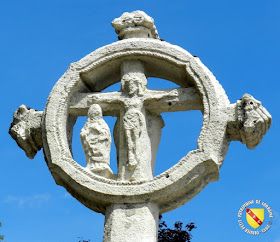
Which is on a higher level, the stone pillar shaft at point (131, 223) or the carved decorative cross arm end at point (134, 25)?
the carved decorative cross arm end at point (134, 25)

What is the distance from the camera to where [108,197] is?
28.8ft

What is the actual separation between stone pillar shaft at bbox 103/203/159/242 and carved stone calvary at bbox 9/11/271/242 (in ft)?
0.04

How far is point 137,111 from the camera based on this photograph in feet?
30.5

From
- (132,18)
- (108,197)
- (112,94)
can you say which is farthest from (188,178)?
(132,18)

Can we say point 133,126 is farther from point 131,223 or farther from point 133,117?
point 131,223

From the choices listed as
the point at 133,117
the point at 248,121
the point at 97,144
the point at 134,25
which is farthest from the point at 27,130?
the point at 248,121

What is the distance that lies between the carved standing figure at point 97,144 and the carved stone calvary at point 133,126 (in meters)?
0.01

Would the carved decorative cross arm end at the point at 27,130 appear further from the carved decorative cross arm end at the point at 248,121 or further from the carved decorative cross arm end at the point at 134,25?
the carved decorative cross arm end at the point at 248,121

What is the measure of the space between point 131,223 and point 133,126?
3.92ft

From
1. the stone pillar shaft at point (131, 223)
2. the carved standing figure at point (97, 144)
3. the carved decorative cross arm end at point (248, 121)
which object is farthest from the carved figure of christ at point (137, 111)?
the carved decorative cross arm end at point (248, 121)

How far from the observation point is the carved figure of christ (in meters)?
9.07

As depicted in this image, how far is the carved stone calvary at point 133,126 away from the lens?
8734 mm

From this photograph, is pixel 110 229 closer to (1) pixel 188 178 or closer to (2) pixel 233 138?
(1) pixel 188 178

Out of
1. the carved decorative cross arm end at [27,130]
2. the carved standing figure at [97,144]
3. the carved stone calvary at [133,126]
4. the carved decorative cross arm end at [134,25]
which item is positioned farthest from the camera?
the carved decorative cross arm end at [134,25]
